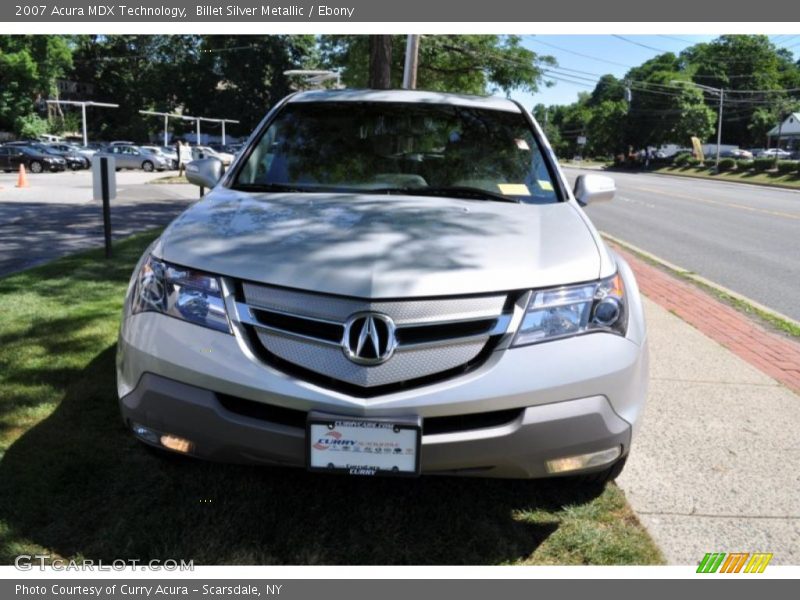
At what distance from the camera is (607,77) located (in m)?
137

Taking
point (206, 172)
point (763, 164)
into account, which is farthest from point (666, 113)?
point (206, 172)

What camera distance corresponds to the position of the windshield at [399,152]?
3650 mm

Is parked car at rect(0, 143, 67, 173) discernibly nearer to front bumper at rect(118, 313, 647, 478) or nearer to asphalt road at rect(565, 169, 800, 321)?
asphalt road at rect(565, 169, 800, 321)

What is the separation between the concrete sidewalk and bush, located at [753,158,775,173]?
49807mm

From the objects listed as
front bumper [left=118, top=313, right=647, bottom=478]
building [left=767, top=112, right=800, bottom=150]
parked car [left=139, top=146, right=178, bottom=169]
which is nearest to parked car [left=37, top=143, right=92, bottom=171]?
parked car [left=139, top=146, right=178, bottom=169]

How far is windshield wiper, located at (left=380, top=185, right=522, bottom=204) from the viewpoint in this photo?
3.52 meters

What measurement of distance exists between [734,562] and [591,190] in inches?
86.4

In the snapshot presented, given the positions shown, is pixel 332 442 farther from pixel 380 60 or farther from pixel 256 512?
pixel 380 60

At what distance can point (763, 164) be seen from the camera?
4888 centimetres

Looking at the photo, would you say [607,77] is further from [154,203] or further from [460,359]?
[460,359]

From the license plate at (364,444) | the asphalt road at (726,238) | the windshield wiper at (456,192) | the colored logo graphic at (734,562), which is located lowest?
the colored logo graphic at (734,562)

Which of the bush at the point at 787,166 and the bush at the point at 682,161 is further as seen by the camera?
the bush at the point at 682,161

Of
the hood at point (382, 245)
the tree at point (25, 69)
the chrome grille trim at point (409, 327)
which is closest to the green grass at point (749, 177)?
the hood at point (382, 245)

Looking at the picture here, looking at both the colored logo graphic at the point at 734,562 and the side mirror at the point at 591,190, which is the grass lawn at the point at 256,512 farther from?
the side mirror at the point at 591,190
